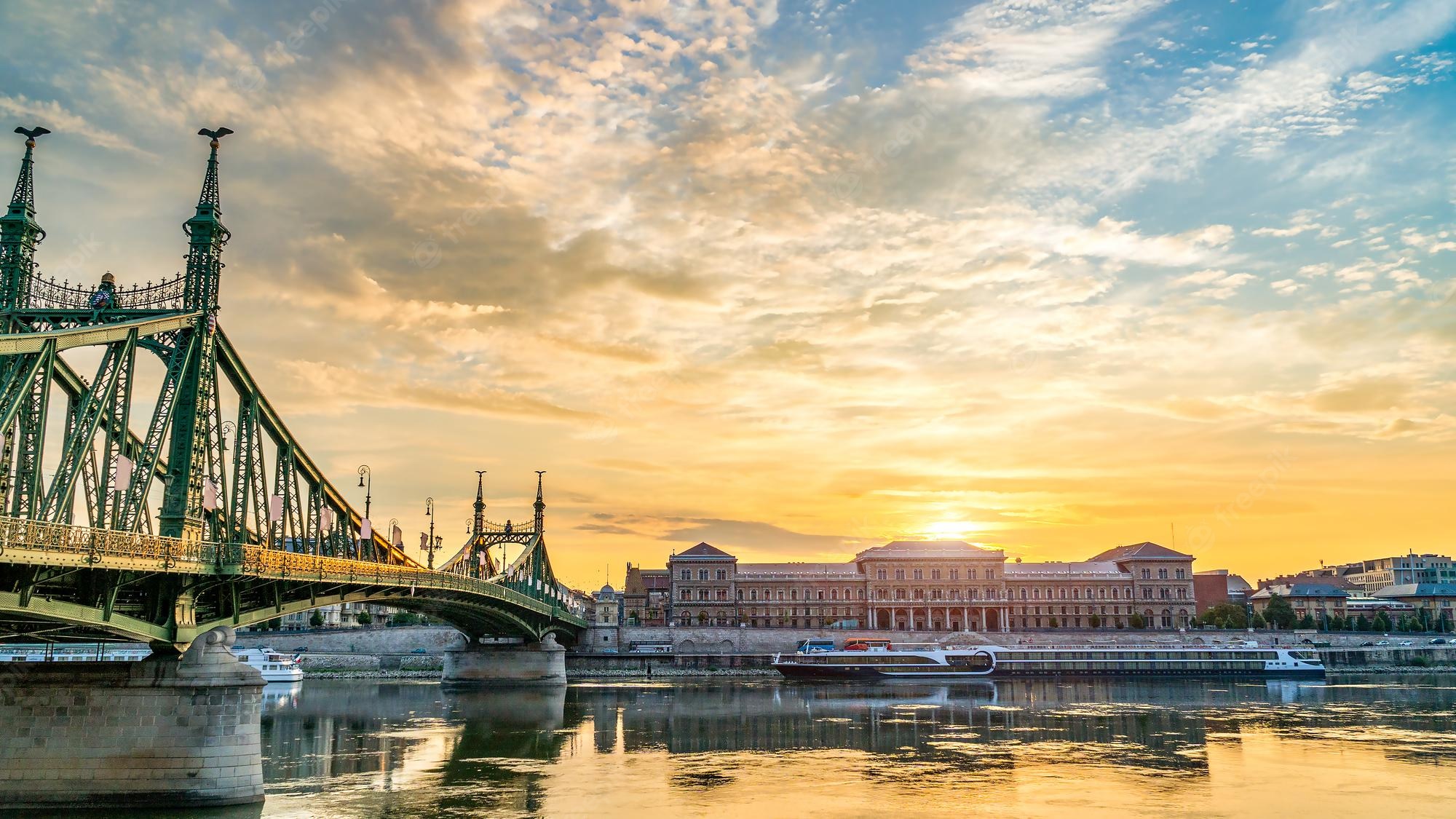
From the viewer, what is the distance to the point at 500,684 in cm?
9719

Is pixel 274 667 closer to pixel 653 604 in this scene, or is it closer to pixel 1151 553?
pixel 653 604

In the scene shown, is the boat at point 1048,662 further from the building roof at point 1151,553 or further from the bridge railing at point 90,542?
the bridge railing at point 90,542

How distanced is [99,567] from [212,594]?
38.7 feet

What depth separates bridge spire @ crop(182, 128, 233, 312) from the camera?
43.8m

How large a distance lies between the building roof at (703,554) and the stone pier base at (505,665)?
58649 mm

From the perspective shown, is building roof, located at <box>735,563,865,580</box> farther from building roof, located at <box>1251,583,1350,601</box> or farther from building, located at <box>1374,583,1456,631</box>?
building, located at <box>1374,583,1456,631</box>

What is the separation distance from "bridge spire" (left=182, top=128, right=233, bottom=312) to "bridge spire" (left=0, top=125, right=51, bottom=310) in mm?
5537

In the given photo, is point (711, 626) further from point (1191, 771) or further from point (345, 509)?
point (1191, 771)

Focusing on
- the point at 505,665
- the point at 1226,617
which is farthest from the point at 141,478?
the point at 1226,617

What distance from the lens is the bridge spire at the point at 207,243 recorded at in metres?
43.8

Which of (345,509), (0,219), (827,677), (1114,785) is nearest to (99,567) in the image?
(0,219)

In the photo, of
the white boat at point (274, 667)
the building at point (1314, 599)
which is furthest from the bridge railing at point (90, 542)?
the building at point (1314, 599)

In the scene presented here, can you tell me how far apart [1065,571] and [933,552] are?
21.4m

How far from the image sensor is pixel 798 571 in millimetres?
161125
